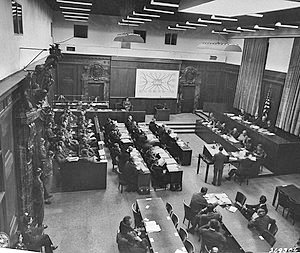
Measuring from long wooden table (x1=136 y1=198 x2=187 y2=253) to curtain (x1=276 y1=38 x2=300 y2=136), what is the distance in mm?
7864

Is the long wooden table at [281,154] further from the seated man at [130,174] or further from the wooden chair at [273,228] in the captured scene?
the seated man at [130,174]

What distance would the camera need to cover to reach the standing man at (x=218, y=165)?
9727 millimetres

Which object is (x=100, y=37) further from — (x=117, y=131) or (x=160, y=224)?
(x=160, y=224)

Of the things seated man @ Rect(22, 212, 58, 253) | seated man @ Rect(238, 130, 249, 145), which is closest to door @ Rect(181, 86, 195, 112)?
seated man @ Rect(238, 130, 249, 145)

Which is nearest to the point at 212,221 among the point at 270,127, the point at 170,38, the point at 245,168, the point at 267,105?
the point at 245,168

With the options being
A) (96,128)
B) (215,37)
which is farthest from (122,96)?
(215,37)

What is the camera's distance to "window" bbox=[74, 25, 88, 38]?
53.5 feet

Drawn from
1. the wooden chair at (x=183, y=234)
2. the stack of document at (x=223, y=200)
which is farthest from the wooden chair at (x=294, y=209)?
the wooden chair at (x=183, y=234)

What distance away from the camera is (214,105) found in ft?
59.1

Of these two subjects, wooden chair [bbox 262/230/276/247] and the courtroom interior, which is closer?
the courtroom interior

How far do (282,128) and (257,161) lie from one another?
318 centimetres

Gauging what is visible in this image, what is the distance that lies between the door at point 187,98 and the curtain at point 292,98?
22.7 feet

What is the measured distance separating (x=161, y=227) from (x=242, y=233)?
1.68 m

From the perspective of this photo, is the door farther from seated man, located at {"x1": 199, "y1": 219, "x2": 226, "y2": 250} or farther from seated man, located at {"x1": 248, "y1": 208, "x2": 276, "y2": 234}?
seated man, located at {"x1": 199, "y1": 219, "x2": 226, "y2": 250}
